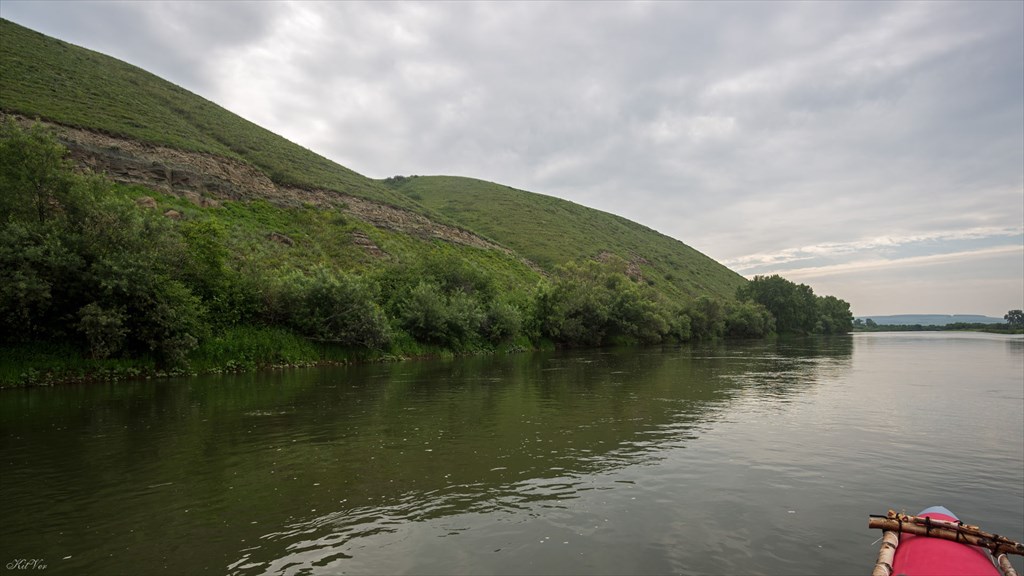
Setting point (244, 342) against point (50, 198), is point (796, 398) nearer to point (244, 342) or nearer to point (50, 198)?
point (244, 342)

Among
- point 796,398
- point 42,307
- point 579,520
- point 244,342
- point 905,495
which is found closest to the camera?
point 579,520

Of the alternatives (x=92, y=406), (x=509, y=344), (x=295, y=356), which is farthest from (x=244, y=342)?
(x=509, y=344)

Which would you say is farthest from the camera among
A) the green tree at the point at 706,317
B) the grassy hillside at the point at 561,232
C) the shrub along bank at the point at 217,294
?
the grassy hillside at the point at 561,232

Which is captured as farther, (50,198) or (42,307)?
(50,198)

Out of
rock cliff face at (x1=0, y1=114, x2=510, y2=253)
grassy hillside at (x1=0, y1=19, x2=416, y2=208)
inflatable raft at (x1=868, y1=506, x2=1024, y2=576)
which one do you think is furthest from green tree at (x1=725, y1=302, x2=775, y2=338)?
inflatable raft at (x1=868, y1=506, x2=1024, y2=576)

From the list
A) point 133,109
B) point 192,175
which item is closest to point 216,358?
point 192,175

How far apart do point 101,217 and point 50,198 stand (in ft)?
12.4

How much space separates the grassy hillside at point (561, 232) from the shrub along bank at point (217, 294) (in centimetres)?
4502

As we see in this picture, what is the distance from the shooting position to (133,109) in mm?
76938

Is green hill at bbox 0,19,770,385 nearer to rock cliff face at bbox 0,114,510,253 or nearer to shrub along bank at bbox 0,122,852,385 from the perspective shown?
shrub along bank at bbox 0,122,852,385

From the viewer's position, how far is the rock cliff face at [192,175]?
195 feet

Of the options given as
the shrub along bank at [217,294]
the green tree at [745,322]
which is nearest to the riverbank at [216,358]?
the shrub along bank at [217,294]

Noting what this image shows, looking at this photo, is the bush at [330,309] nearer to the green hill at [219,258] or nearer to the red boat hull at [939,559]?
the green hill at [219,258]

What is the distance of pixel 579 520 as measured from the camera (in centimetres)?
1023
